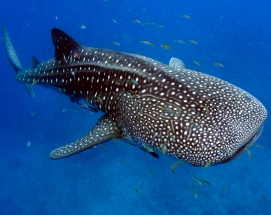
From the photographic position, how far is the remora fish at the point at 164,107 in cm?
370

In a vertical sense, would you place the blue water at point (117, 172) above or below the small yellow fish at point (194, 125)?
below

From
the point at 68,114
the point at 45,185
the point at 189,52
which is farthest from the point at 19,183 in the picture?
the point at 189,52

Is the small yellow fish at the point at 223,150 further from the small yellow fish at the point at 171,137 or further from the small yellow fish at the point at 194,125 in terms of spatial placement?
the small yellow fish at the point at 171,137

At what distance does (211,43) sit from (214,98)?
3163cm

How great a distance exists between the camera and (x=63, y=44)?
6.21 m

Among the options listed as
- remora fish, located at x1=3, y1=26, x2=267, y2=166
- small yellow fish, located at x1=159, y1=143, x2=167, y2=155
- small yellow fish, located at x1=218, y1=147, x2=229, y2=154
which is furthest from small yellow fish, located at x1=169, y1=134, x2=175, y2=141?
small yellow fish, located at x1=218, y1=147, x2=229, y2=154

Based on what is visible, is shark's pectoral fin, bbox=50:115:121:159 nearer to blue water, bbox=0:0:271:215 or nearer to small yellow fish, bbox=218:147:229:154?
small yellow fish, bbox=218:147:229:154

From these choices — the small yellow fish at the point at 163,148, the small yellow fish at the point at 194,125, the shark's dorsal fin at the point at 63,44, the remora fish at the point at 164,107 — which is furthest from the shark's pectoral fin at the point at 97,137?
the shark's dorsal fin at the point at 63,44

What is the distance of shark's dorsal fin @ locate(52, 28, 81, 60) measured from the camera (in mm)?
6066

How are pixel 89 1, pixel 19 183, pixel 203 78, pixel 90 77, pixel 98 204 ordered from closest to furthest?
pixel 203 78 → pixel 90 77 → pixel 98 204 → pixel 19 183 → pixel 89 1

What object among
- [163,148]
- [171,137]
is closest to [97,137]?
[163,148]

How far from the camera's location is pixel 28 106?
30359 mm

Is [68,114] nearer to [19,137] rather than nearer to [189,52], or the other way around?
[19,137]

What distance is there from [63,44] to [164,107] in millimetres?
3319
